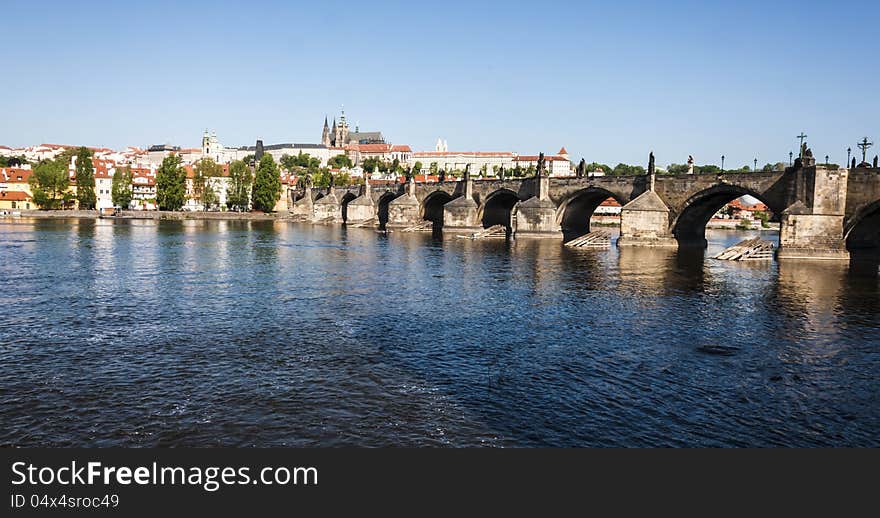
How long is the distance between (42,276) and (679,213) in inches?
1959

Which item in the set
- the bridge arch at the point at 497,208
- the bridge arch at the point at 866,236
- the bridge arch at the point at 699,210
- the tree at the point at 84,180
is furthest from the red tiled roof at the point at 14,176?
the bridge arch at the point at 866,236

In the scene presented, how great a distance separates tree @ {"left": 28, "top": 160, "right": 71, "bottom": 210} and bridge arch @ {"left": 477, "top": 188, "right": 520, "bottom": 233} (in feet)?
261

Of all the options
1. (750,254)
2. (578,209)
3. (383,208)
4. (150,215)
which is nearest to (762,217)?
(578,209)

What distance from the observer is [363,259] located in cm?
4903

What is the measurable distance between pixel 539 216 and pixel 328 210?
188 feet

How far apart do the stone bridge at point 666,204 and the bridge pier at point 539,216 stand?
11cm

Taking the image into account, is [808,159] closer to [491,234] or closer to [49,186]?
[491,234]

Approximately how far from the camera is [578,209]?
80188 millimetres

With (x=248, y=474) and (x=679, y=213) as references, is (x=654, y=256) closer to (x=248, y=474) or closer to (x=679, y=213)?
(x=679, y=213)

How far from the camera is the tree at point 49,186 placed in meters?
119

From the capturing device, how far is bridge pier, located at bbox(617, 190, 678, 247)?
203 ft

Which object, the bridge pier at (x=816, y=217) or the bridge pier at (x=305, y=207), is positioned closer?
the bridge pier at (x=816, y=217)

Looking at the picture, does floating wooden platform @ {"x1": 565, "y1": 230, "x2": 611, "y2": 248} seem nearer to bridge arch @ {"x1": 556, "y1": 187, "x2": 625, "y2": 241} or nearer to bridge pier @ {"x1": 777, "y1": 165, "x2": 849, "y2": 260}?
bridge arch @ {"x1": 556, "y1": 187, "x2": 625, "y2": 241}

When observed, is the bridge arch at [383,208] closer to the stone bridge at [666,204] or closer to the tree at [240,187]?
the stone bridge at [666,204]
